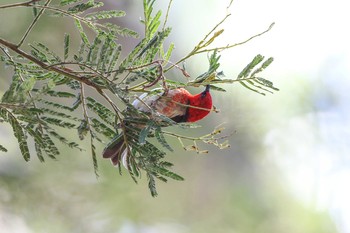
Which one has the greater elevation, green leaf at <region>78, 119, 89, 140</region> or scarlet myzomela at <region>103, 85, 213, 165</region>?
scarlet myzomela at <region>103, 85, 213, 165</region>

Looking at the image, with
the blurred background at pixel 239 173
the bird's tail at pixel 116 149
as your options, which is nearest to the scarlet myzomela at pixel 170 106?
the bird's tail at pixel 116 149

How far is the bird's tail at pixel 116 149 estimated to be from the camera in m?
0.48

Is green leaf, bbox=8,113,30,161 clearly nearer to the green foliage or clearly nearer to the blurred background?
the green foliage

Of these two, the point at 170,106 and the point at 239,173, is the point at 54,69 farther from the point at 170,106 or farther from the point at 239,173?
the point at 239,173

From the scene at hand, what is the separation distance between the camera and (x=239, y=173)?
5.89ft

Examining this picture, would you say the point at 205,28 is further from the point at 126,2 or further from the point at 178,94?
the point at 178,94

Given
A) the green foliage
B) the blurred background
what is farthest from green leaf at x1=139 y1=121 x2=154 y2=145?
the blurred background

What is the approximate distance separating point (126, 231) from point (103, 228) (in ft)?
0.24

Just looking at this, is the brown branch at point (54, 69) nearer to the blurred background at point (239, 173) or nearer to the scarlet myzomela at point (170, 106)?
the scarlet myzomela at point (170, 106)

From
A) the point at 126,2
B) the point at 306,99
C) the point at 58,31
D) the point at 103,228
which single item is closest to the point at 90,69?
the point at 58,31

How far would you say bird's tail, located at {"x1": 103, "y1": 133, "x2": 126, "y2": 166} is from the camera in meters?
0.48

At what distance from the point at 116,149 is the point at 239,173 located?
1.33 metres

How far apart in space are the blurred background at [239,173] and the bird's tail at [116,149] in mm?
898

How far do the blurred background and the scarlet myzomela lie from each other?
829 mm
